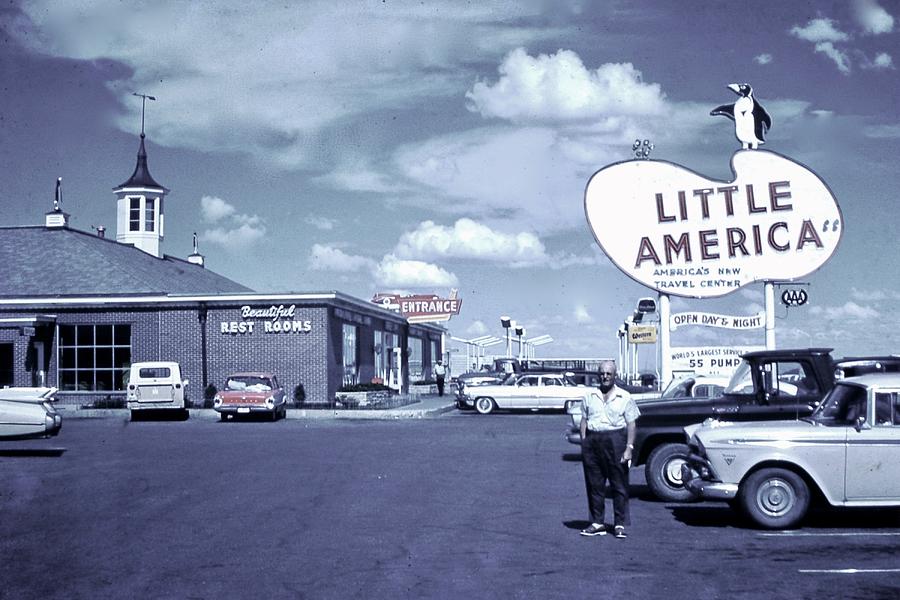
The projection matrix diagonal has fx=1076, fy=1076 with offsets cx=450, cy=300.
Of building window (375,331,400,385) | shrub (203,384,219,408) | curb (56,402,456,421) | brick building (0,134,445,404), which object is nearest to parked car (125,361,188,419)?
curb (56,402,456,421)

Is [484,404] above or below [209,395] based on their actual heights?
below

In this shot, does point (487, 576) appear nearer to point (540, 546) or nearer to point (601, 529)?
point (540, 546)

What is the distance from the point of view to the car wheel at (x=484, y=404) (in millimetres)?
38219

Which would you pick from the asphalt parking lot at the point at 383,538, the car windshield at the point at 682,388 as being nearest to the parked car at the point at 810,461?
the asphalt parking lot at the point at 383,538

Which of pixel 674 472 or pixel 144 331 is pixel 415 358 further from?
pixel 674 472

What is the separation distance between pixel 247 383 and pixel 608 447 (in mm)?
23773

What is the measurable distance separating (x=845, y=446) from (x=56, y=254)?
41562 mm

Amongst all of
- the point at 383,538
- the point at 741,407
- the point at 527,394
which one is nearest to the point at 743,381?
the point at 741,407

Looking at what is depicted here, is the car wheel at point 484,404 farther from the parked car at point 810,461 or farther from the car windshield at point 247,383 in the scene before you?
the parked car at point 810,461

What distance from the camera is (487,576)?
8867mm

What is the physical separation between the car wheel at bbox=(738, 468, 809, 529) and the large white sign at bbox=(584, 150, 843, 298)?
1584 cm

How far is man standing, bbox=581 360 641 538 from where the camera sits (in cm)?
1078

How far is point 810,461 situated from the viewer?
11.2 metres

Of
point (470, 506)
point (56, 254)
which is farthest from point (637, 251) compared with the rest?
point (56, 254)
